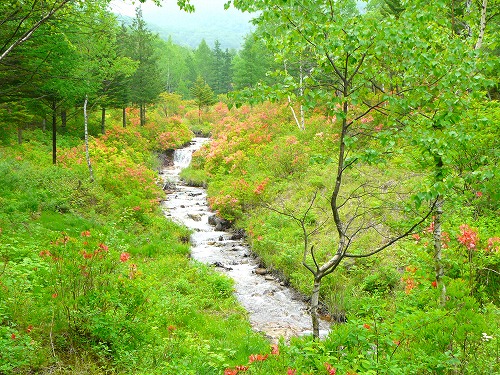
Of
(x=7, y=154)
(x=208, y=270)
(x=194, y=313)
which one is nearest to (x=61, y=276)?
(x=194, y=313)

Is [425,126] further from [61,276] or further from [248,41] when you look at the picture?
[248,41]

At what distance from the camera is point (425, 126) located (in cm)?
394

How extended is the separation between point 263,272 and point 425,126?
8515mm

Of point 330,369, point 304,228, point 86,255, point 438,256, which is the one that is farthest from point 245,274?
point 330,369

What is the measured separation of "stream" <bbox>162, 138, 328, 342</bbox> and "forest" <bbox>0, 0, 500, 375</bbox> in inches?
18.4

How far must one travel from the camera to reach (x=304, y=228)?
5129 millimetres

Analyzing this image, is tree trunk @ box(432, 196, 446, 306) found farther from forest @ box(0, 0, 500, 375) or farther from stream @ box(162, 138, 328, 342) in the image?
stream @ box(162, 138, 328, 342)

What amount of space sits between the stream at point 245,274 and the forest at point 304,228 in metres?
0.47

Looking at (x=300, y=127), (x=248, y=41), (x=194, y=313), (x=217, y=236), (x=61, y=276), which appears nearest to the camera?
(x=61, y=276)

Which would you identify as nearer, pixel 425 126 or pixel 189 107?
pixel 425 126

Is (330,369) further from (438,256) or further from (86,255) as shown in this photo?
(86,255)

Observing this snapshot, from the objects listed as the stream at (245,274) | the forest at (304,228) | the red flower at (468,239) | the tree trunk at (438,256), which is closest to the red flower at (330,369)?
the forest at (304,228)

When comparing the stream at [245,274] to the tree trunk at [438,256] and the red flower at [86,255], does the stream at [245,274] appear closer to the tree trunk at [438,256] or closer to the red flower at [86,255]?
the tree trunk at [438,256]

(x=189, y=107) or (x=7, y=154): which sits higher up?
(x=189, y=107)
